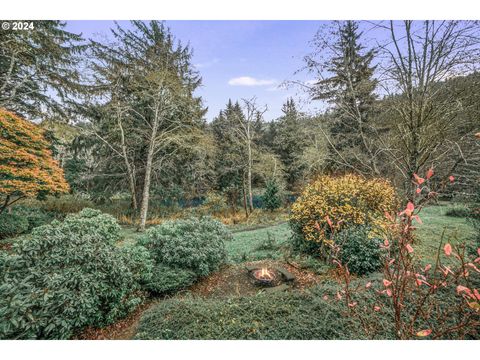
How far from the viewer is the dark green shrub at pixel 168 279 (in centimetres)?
279

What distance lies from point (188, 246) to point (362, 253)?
8.75ft

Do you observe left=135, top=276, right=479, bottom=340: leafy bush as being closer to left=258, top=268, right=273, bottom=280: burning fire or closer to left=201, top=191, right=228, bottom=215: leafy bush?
left=258, top=268, right=273, bottom=280: burning fire

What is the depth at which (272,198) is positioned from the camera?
9.37 meters

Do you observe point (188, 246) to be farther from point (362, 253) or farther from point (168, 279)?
point (362, 253)

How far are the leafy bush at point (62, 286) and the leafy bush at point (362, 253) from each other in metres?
3.00

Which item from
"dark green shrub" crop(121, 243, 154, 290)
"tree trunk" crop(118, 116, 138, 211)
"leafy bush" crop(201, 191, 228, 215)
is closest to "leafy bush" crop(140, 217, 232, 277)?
"dark green shrub" crop(121, 243, 154, 290)

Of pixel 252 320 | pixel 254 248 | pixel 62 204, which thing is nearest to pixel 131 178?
pixel 62 204

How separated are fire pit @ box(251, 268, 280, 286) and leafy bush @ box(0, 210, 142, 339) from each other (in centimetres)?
155

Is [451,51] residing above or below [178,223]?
above
